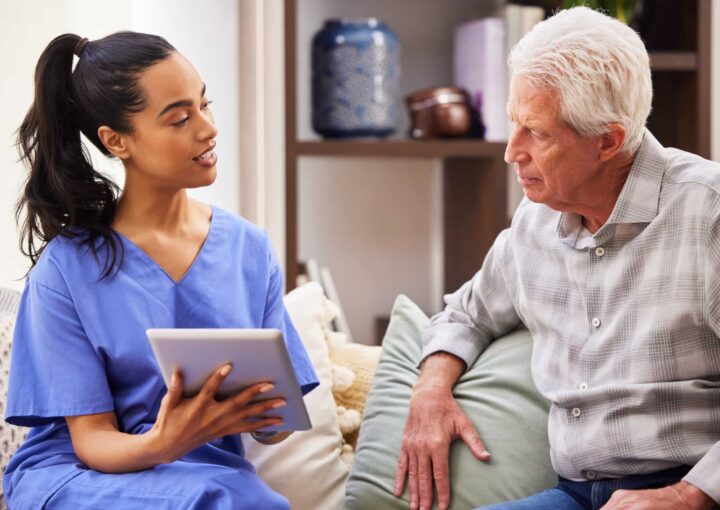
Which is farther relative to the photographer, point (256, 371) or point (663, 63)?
point (663, 63)

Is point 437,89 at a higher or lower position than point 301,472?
higher

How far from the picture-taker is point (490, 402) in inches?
61.9

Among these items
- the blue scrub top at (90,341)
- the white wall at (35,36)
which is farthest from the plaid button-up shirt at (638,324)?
the white wall at (35,36)

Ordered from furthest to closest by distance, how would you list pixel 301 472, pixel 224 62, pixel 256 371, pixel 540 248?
pixel 224 62, pixel 301 472, pixel 540 248, pixel 256 371

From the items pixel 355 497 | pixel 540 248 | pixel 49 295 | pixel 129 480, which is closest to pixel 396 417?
pixel 355 497

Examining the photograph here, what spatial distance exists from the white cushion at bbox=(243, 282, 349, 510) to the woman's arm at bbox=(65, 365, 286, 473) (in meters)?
0.32

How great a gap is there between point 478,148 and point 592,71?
123 centimetres

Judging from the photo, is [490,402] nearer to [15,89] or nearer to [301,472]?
[301,472]

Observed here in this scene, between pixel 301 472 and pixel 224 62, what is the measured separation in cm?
107

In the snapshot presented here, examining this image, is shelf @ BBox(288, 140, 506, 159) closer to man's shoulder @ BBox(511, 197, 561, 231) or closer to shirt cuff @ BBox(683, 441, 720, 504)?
man's shoulder @ BBox(511, 197, 561, 231)

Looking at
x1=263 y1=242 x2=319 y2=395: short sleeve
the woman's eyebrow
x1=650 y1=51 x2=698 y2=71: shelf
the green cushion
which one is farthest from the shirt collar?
x1=650 y1=51 x2=698 y2=71: shelf

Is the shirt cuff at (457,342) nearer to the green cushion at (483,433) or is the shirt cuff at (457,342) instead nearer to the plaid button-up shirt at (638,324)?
the green cushion at (483,433)

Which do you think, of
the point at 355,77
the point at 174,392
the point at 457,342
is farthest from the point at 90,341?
the point at 355,77

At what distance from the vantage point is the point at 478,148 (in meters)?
2.59
